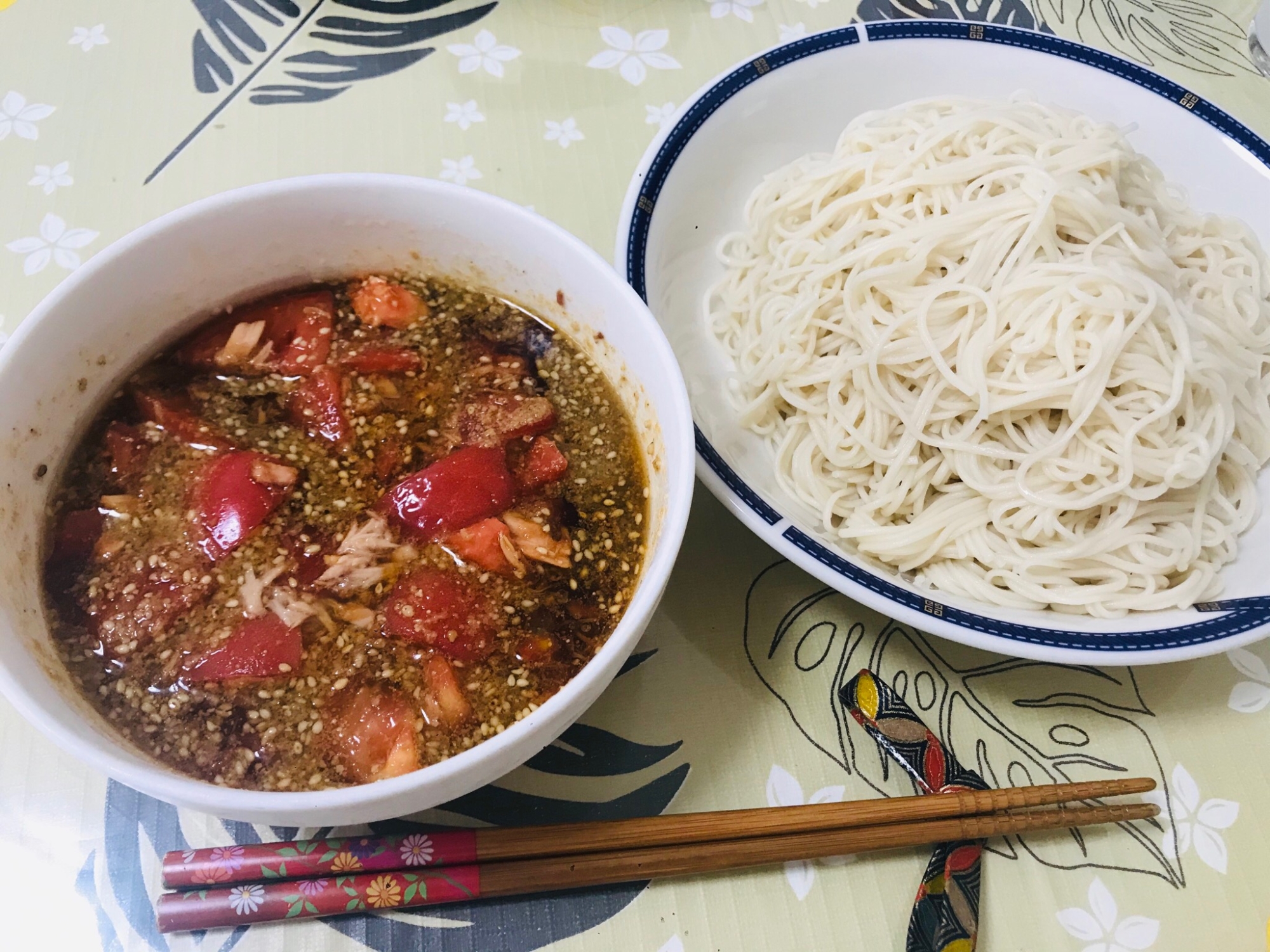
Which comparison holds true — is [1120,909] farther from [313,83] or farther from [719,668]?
[313,83]

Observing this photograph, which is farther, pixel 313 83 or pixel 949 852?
pixel 313 83

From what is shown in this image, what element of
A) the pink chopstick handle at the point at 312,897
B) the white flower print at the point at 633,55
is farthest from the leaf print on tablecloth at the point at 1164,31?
the pink chopstick handle at the point at 312,897

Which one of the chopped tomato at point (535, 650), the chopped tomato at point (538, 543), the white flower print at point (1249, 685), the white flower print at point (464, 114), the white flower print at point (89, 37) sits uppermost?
the white flower print at point (89, 37)

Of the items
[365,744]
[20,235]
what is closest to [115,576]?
[365,744]

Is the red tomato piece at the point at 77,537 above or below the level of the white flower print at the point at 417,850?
above

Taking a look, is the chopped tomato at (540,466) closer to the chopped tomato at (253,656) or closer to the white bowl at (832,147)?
the white bowl at (832,147)

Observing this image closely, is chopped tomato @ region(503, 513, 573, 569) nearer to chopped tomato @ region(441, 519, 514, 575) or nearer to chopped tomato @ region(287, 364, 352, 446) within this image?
chopped tomato @ region(441, 519, 514, 575)
